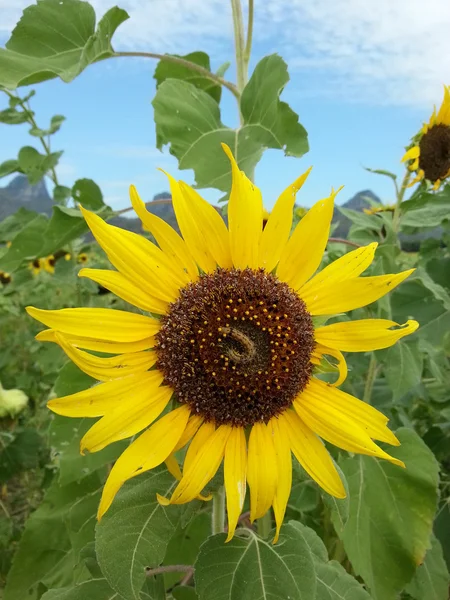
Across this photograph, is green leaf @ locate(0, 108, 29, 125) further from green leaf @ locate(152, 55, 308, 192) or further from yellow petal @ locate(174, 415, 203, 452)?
yellow petal @ locate(174, 415, 203, 452)

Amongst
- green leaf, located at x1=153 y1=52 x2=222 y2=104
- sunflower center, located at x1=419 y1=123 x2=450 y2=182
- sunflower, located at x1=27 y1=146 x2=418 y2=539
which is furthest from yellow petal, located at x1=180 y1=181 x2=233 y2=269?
sunflower center, located at x1=419 y1=123 x2=450 y2=182

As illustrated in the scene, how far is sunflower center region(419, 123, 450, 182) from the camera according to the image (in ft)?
8.75

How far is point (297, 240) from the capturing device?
3.84 feet

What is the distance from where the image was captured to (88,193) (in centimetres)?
195

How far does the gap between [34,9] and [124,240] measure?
640 mm

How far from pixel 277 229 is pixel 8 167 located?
1959mm

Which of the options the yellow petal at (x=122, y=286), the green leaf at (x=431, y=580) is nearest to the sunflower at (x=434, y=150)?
the green leaf at (x=431, y=580)

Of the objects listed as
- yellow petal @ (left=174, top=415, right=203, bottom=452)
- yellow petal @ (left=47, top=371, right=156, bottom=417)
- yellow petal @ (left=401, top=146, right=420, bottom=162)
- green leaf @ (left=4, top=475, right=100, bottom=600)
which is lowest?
green leaf @ (left=4, top=475, right=100, bottom=600)

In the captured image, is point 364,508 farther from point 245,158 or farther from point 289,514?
point 245,158

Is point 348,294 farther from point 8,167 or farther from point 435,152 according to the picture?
point 8,167

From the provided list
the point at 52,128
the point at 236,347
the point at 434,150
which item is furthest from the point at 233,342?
the point at 52,128

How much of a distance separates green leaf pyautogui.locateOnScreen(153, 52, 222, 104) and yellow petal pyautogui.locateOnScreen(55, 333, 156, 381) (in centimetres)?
103

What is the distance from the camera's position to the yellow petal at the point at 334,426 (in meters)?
1.08

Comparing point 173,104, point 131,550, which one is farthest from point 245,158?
point 131,550
